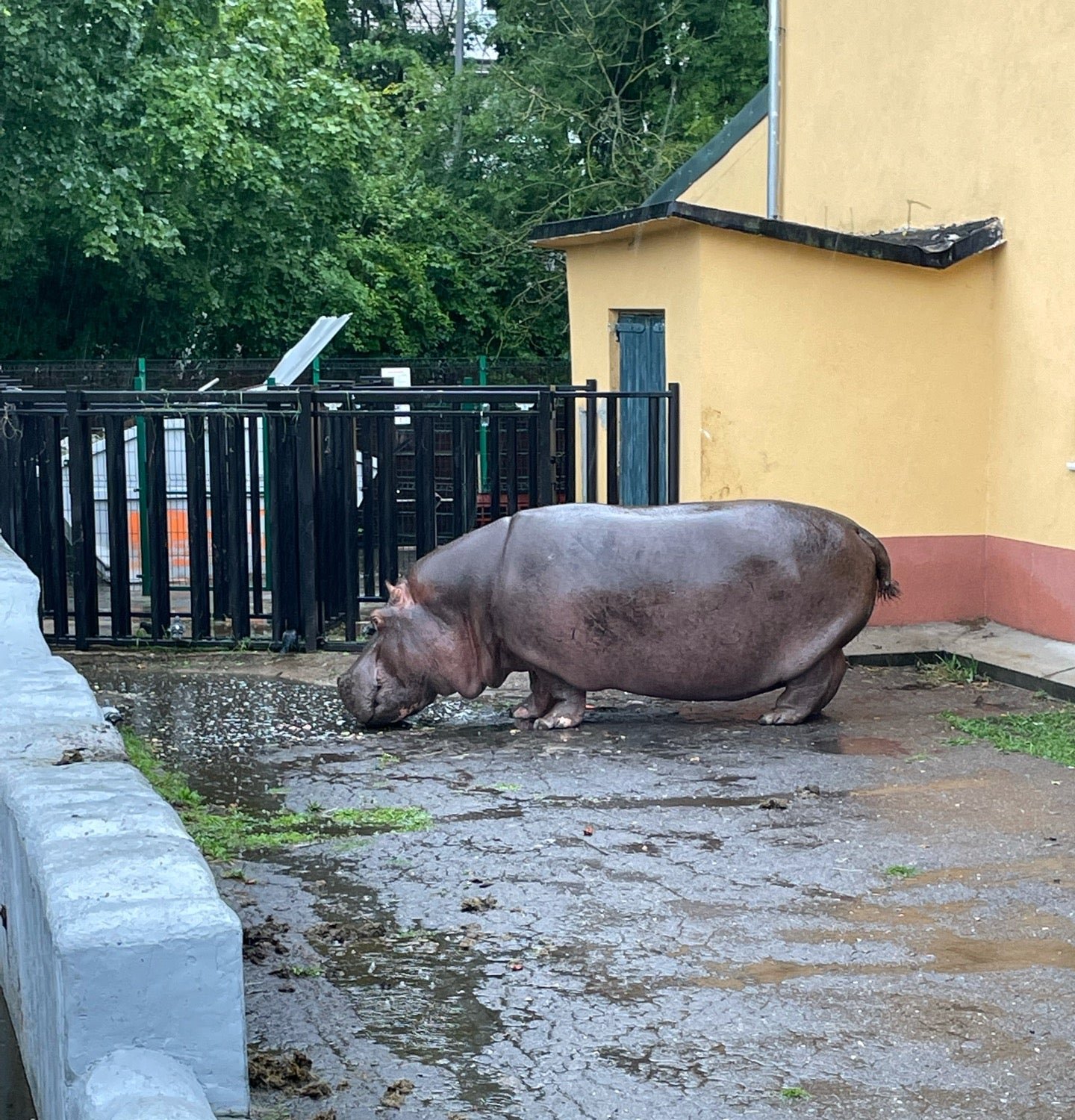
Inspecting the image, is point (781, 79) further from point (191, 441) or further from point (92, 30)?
point (92, 30)


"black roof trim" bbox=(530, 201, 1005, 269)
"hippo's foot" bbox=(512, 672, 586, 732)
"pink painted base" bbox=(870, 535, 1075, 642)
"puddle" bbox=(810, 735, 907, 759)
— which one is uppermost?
"black roof trim" bbox=(530, 201, 1005, 269)

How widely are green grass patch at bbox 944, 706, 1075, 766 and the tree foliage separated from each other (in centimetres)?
1547

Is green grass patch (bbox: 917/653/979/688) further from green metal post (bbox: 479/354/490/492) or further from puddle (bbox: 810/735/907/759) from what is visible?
green metal post (bbox: 479/354/490/492)

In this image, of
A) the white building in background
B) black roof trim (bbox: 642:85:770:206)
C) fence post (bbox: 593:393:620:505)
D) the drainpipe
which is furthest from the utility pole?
fence post (bbox: 593:393:620:505)

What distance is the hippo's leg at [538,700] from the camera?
28.6 ft

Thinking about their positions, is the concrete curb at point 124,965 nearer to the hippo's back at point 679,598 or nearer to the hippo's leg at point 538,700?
the hippo's back at point 679,598

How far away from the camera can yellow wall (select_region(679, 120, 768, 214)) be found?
1566 cm

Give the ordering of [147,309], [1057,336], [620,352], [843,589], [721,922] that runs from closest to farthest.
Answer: [721,922]
[843,589]
[1057,336]
[620,352]
[147,309]

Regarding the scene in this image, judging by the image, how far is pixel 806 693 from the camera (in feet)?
28.6

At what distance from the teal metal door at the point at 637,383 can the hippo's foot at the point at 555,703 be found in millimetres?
3448

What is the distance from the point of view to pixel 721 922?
5.64 metres

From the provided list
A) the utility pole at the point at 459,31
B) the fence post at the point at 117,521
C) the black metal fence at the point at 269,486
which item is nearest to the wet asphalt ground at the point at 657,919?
the black metal fence at the point at 269,486

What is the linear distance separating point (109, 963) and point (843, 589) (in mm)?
5961

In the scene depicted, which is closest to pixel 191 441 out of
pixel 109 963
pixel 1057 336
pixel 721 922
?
pixel 1057 336
